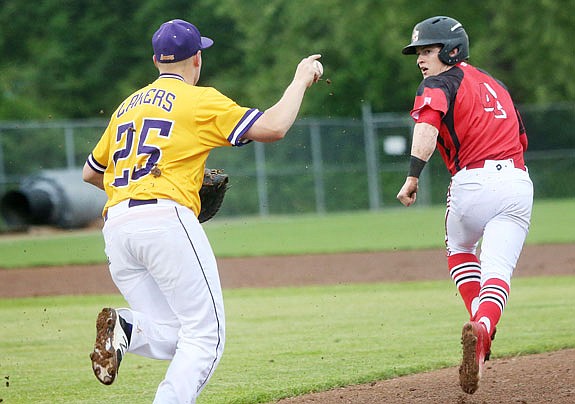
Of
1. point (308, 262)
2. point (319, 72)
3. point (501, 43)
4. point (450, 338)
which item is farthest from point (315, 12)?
point (319, 72)

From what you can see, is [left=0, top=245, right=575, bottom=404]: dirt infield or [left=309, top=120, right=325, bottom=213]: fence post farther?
[left=309, top=120, right=325, bottom=213]: fence post

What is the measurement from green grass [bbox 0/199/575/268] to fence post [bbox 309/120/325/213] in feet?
2.97

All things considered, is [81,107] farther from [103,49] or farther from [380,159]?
[380,159]

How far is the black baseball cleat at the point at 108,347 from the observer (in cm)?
469

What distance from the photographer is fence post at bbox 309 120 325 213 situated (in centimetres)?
2714

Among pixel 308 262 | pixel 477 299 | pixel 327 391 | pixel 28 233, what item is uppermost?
pixel 477 299

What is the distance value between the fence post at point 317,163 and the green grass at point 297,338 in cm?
1460

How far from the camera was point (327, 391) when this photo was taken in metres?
6.42

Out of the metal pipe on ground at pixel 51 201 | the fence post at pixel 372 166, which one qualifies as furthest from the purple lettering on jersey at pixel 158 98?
the fence post at pixel 372 166

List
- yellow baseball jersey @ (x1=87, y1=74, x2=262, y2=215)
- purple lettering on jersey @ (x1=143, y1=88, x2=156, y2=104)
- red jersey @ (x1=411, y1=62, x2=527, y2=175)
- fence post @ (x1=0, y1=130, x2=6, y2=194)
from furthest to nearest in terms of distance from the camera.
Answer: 1. fence post @ (x1=0, y1=130, x2=6, y2=194)
2. red jersey @ (x1=411, y1=62, x2=527, y2=175)
3. purple lettering on jersey @ (x1=143, y1=88, x2=156, y2=104)
4. yellow baseball jersey @ (x1=87, y1=74, x2=262, y2=215)

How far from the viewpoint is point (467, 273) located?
254 inches

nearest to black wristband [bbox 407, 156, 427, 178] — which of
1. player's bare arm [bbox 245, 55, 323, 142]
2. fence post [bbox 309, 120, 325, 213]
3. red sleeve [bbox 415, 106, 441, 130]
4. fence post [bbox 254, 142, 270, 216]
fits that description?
red sleeve [bbox 415, 106, 441, 130]

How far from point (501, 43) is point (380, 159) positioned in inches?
277

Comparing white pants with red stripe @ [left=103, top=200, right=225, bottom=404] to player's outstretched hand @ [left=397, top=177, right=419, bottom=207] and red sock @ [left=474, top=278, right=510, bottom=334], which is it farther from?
red sock @ [left=474, top=278, right=510, bottom=334]
